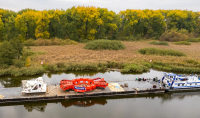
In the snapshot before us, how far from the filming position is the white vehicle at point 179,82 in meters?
29.0

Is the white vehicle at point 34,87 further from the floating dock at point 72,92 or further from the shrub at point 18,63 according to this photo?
the shrub at point 18,63

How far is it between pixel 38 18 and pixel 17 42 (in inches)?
1475

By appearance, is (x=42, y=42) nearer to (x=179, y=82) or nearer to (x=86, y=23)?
(x=86, y=23)

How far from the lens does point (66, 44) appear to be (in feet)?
220

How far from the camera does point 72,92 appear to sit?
2573 centimetres

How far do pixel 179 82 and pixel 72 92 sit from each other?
63.0 ft

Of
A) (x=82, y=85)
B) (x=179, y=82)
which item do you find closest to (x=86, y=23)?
(x=82, y=85)

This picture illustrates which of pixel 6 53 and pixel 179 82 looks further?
pixel 6 53

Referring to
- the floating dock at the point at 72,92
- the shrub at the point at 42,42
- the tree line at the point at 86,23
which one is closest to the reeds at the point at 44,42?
the shrub at the point at 42,42

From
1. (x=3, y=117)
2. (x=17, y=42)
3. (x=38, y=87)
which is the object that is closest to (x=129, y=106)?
(x=38, y=87)

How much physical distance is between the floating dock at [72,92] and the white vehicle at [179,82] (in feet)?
5.65

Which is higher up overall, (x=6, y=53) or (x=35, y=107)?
(x=6, y=53)

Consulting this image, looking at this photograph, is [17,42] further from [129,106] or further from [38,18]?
[38,18]

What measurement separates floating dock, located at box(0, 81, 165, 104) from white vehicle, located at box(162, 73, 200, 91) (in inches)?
67.8
